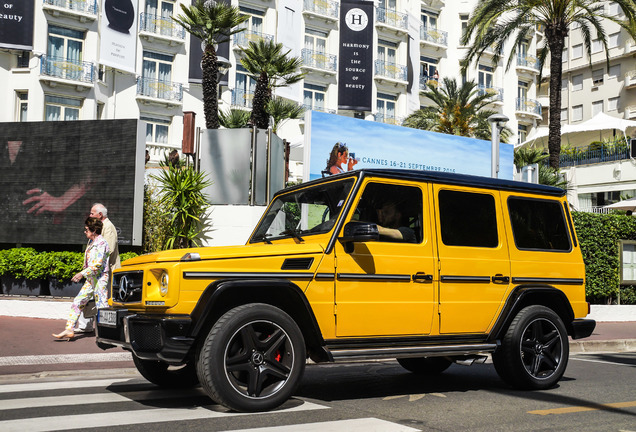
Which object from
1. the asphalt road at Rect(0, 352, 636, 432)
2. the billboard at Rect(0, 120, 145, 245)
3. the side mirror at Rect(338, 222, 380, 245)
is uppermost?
the billboard at Rect(0, 120, 145, 245)

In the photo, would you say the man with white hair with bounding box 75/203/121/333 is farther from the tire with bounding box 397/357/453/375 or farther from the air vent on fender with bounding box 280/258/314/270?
the air vent on fender with bounding box 280/258/314/270

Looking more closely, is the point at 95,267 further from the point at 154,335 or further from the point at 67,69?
the point at 67,69

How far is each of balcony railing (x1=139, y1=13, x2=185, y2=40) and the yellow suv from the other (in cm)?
3596

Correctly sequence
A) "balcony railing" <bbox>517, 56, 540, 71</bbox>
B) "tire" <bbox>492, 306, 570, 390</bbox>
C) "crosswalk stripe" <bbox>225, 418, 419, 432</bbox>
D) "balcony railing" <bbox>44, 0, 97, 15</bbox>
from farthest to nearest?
"balcony railing" <bbox>517, 56, 540, 71</bbox>, "balcony railing" <bbox>44, 0, 97, 15</bbox>, "tire" <bbox>492, 306, 570, 390</bbox>, "crosswalk stripe" <bbox>225, 418, 419, 432</bbox>

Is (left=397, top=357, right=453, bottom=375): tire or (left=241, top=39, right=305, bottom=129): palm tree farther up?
(left=241, top=39, right=305, bottom=129): palm tree

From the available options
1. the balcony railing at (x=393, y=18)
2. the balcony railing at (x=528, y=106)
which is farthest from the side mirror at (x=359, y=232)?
the balcony railing at (x=528, y=106)

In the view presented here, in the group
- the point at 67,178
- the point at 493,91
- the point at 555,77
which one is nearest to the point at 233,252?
the point at 67,178

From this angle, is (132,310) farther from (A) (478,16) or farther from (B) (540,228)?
(A) (478,16)

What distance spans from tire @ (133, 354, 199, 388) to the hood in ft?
3.96

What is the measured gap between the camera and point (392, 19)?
49438mm

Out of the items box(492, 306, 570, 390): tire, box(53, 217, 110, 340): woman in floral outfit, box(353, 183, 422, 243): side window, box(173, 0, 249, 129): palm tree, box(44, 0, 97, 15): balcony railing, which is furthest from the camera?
box(44, 0, 97, 15): balcony railing

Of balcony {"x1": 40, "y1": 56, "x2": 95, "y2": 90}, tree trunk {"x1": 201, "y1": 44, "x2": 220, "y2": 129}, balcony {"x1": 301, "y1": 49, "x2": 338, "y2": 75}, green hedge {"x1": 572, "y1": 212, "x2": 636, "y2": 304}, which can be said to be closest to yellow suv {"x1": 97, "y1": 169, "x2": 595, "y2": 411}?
green hedge {"x1": 572, "y1": 212, "x2": 636, "y2": 304}

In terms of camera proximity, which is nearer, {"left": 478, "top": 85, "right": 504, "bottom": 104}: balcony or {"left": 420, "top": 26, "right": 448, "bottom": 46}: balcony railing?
{"left": 420, "top": 26, "right": 448, "bottom": 46}: balcony railing

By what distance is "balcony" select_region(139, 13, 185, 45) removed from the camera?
40062 mm
